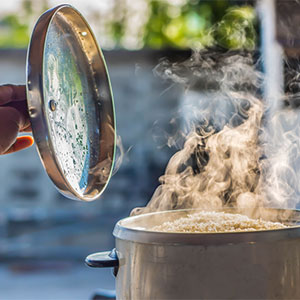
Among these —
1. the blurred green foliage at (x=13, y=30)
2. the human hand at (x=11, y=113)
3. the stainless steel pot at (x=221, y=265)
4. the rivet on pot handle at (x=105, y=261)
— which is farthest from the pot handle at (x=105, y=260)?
the blurred green foliage at (x=13, y=30)

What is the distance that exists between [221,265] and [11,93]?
57cm

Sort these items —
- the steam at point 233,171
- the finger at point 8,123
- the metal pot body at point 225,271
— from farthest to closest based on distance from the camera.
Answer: the steam at point 233,171, the finger at point 8,123, the metal pot body at point 225,271

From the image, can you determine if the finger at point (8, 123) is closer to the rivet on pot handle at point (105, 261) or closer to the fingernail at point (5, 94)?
the fingernail at point (5, 94)

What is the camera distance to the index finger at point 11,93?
3.39ft

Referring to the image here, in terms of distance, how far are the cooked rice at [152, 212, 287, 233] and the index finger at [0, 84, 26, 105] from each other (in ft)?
1.46

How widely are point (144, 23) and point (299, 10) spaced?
541cm

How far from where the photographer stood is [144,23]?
792 centimetres

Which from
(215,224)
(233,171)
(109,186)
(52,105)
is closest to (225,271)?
(215,224)

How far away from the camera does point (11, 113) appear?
3.28 feet

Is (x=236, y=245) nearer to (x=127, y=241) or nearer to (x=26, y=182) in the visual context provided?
(x=127, y=241)

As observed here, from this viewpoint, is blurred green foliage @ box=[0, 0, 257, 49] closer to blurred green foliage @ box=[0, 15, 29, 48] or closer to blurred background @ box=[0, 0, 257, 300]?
blurred green foliage @ box=[0, 15, 29, 48]

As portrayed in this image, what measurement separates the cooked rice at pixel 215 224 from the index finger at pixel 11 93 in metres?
0.44

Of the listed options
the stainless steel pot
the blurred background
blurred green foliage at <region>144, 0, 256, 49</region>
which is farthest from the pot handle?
→ blurred green foliage at <region>144, 0, 256, 49</region>

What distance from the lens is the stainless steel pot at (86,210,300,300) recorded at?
889 millimetres
